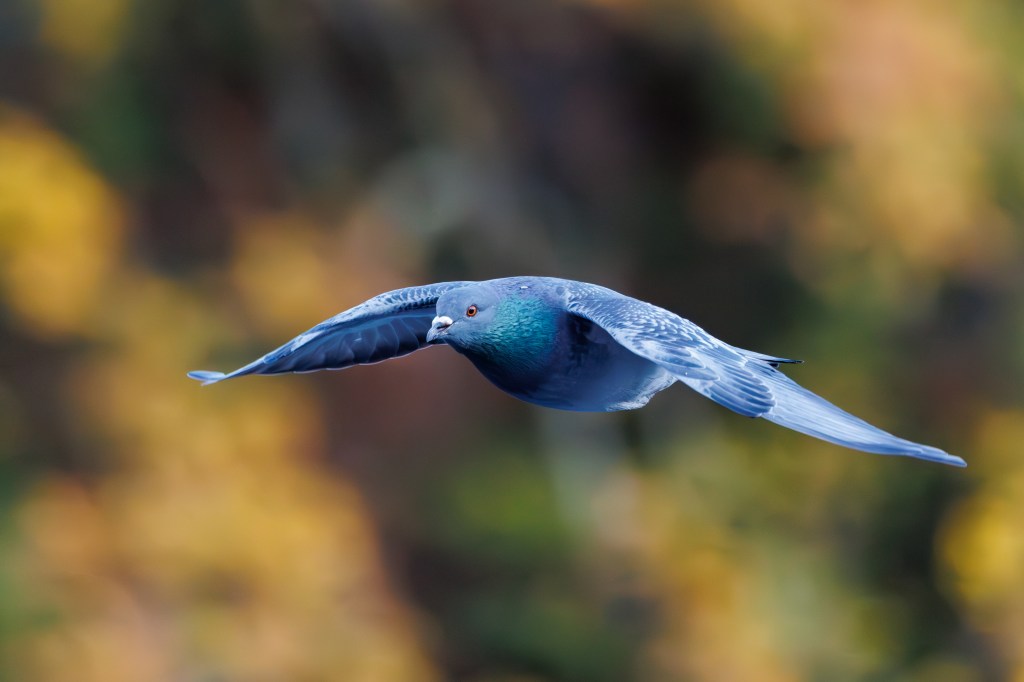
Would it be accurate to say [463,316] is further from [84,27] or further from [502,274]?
[84,27]

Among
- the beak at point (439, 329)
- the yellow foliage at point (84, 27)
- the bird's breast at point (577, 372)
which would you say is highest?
the yellow foliage at point (84, 27)

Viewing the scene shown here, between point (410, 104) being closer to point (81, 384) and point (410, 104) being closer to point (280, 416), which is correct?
point (280, 416)

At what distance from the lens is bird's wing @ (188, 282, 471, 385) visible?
12.4 ft

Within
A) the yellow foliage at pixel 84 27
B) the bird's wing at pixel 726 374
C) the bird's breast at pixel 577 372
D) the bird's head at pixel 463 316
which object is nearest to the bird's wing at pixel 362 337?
the bird's head at pixel 463 316

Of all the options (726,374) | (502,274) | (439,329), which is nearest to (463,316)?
(439,329)

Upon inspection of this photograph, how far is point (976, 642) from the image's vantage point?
9.75 metres

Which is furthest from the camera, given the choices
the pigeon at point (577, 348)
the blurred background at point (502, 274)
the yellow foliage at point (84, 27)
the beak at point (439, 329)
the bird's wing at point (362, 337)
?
the yellow foliage at point (84, 27)

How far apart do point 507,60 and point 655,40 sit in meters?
1.44

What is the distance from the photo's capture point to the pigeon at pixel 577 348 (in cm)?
309

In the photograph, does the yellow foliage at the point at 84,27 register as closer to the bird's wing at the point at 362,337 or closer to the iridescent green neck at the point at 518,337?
the bird's wing at the point at 362,337

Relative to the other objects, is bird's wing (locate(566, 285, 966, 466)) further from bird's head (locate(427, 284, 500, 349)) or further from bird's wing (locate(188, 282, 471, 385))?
bird's wing (locate(188, 282, 471, 385))

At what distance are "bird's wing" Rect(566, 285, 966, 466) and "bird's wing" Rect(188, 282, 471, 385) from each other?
54 cm

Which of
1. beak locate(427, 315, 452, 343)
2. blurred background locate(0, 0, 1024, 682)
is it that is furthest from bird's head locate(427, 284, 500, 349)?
blurred background locate(0, 0, 1024, 682)

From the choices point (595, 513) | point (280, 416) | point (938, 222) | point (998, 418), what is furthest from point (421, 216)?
point (998, 418)
